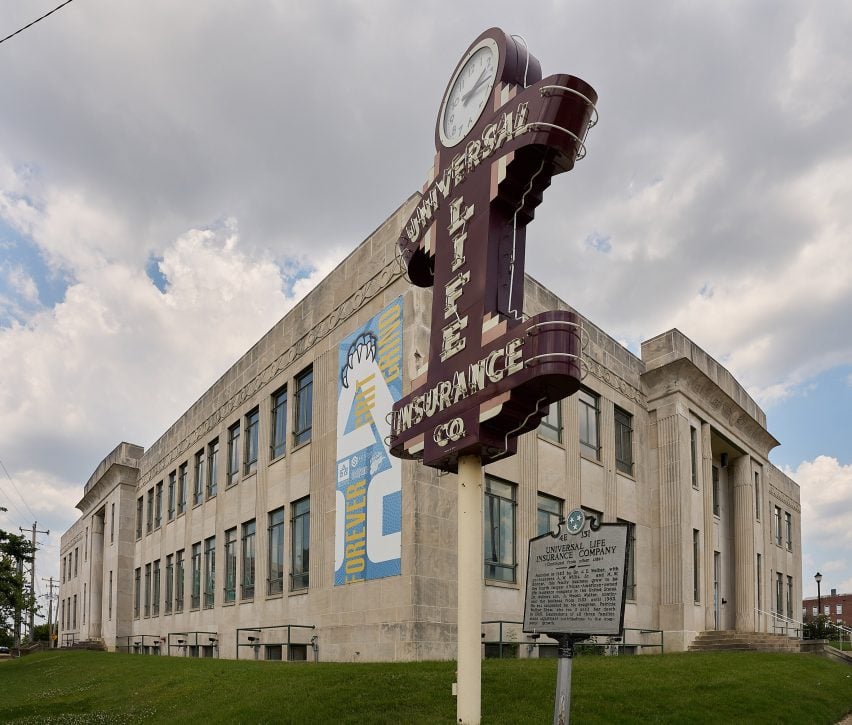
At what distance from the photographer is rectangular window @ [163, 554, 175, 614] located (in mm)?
40281

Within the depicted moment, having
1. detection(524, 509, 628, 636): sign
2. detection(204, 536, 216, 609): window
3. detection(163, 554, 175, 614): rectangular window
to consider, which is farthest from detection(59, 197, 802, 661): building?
detection(524, 509, 628, 636): sign

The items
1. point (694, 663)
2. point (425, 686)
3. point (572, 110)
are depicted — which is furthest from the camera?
point (694, 663)

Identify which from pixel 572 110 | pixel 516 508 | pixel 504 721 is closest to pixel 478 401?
pixel 572 110

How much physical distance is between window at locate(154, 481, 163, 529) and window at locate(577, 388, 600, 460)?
25.5 metres

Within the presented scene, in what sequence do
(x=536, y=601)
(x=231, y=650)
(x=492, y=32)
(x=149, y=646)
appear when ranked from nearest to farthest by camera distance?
1. (x=536, y=601)
2. (x=492, y=32)
3. (x=231, y=650)
4. (x=149, y=646)

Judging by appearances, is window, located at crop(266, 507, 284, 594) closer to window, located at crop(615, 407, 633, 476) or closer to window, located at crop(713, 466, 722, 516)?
window, located at crop(615, 407, 633, 476)

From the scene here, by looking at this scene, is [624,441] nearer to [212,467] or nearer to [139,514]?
[212,467]

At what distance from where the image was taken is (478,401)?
417 inches

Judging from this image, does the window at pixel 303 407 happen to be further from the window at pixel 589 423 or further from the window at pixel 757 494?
the window at pixel 757 494

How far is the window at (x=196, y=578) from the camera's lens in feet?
118

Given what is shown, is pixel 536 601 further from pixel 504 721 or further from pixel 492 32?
pixel 492 32

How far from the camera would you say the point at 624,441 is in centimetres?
3067

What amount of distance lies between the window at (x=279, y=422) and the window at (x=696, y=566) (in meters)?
15.1

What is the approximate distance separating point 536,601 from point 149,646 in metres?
37.8
